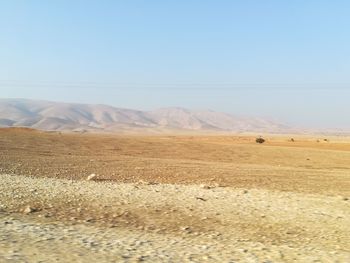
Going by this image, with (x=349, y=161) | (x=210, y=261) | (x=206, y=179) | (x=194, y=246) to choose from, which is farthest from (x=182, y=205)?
(x=349, y=161)

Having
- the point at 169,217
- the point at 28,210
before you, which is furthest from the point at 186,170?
the point at 28,210

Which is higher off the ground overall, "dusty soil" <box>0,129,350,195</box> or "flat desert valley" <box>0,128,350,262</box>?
"flat desert valley" <box>0,128,350,262</box>

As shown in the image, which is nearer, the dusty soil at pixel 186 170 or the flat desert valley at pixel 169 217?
the flat desert valley at pixel 169 217

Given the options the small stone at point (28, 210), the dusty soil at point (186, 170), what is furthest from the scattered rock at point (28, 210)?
the dusty soil at point (186, 170)

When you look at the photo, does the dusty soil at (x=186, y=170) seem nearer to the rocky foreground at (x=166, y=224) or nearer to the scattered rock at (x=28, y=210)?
the rocky foreground at (x=166, y=224)

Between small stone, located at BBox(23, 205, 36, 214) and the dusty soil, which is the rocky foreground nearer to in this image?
small stone, located at BBox(23, 205, 36, 214)

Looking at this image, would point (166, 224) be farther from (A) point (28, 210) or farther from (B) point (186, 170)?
(B) point (186, 170)

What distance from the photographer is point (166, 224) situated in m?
11.4

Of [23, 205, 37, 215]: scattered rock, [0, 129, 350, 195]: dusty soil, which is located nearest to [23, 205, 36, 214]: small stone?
[23, 205, 37, 215]: scattered rock

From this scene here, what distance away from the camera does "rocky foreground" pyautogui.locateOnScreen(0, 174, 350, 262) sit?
877cm

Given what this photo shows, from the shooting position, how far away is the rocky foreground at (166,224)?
8.77 meters

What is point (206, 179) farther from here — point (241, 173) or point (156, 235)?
point (156, 235)

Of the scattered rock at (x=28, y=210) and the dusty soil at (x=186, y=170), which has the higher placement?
the scattered rock at (x=28, y=210)

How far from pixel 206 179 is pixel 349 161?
1902cm
